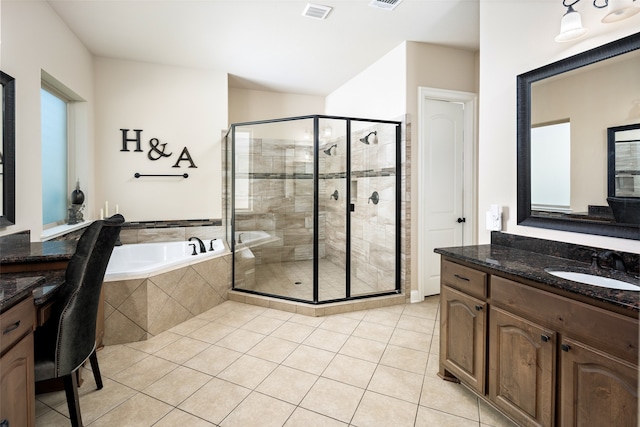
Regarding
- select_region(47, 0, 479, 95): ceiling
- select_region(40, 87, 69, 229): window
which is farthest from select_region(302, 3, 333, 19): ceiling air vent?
select_region(40, 87, 69, 229): window

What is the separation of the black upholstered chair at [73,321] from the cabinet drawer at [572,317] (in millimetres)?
2030

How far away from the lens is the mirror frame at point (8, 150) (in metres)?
2.16

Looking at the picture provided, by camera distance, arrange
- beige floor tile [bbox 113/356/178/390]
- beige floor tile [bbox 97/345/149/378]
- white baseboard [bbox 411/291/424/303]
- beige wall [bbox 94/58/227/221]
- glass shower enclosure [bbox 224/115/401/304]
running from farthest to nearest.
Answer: beige wall [bbox 94/58/227/221]
white baseboard [bbox 411/291/424/303]
glass shower enclosure [bbox 224/115/401/304]
beige floor tile [bbox 97/345/149/378]
beige floor tile [bbox 113/356/178/390]

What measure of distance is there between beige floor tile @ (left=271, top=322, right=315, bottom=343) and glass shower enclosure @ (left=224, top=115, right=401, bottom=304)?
374 millimetres

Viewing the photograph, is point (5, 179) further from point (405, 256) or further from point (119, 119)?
point (405, 256)

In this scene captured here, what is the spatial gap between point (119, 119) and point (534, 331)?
14.9 feet

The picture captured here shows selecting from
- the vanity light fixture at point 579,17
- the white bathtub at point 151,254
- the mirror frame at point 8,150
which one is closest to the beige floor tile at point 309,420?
the white bathtub at point 151,254

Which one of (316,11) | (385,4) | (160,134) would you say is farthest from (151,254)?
(385,4)

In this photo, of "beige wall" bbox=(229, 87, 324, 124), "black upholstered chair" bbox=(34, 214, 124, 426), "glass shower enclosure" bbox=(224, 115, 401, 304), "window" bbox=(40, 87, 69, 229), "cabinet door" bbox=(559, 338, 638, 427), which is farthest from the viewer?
"beige wall" bbox=(229, 87, 324, 124)

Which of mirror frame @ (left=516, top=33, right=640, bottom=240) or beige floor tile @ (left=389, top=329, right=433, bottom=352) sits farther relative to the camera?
beige floor tile @ (left=389, top=329, right=433, bottom=352)

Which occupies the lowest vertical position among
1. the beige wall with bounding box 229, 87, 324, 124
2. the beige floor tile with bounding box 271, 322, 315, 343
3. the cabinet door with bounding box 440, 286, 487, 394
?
the beige floor tile with bounding box 271, 322, 315, 343

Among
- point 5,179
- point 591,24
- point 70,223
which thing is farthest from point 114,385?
point 591,24

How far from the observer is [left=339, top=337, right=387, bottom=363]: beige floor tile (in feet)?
7.95

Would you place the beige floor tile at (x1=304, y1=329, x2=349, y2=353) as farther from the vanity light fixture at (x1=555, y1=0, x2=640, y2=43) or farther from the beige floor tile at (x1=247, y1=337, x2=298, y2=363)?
the vanity light fixture at (x1=555, y1=0, x2=640, y2=43)
